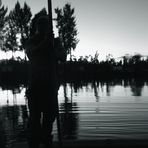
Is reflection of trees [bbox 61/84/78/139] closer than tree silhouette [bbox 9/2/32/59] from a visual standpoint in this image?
Yes

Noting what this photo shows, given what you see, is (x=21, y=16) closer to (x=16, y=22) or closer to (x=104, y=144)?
(x=16, y=22)

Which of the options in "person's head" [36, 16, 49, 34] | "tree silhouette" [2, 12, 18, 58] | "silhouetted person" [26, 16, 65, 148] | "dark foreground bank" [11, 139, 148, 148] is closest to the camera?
"silhouetted person" [26, 16, 65, 148]

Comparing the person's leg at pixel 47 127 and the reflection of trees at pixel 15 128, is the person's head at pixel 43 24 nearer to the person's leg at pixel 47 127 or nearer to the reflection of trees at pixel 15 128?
the person's leg at pixel 47 127

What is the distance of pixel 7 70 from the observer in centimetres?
4956

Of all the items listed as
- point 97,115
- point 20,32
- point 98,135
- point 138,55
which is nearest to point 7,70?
point 20,32

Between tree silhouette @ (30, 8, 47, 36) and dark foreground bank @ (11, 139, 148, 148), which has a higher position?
tree silhouette @ (30, 8, 47, 36)

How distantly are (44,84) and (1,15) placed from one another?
189ft

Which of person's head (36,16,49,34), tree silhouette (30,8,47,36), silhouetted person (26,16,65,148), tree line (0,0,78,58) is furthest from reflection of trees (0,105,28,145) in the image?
tree line (0,0,78,58)

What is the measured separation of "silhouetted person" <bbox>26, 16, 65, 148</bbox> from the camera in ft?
16.7

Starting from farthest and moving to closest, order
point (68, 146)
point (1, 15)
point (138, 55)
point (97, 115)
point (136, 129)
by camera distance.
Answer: point (1, 15) < point (138, 55) < point (97, 115) < point (136, 129) < point (68, 146)

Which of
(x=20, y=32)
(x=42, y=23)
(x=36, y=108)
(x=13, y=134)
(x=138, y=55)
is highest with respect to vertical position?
(x=20, y=32)

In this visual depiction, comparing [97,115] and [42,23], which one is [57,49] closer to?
[42,23]

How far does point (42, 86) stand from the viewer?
16.8 feet

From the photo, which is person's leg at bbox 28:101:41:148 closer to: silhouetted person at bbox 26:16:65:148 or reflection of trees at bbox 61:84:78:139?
silhouetted person at bbox 26:16:65:148
